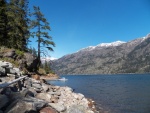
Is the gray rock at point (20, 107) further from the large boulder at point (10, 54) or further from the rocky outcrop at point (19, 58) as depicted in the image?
the large boulder at point (10, 54)

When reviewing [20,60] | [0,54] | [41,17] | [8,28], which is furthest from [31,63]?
[41,17]

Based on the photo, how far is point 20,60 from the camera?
35.0 m

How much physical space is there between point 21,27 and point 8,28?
126 inches

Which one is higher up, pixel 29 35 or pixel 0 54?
pixel 29 35

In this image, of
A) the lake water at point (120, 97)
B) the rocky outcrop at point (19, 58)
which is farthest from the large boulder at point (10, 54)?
the lake water at point (120, 97)

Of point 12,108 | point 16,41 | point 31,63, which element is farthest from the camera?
point 16,41

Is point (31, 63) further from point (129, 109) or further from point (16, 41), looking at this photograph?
point (129, 109)

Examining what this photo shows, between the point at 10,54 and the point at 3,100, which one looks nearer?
the point at 3,100

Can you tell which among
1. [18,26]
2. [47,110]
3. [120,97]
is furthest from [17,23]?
[47,110]

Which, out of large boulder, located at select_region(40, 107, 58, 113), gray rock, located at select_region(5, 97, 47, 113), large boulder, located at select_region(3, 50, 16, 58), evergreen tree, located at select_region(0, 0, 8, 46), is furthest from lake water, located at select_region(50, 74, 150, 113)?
evergreen tree, located at select_region(0, 0, 8, 46)

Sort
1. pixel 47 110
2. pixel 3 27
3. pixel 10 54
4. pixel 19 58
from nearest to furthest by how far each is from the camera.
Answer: pixel 47 110, pixel 10 54, pixel 19 58, pixel 3 27

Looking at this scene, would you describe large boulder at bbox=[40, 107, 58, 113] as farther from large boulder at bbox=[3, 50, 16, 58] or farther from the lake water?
large boulder at bbox=[3, 50, 16, 58]

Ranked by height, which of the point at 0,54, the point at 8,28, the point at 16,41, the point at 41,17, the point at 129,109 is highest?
the point at 41,17

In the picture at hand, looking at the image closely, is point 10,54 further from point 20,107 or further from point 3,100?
point 20,107
